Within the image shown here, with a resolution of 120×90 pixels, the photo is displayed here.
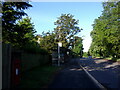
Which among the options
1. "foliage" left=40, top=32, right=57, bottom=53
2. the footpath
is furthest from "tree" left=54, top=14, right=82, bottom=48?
the footpath

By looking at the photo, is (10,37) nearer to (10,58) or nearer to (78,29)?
(10,58)

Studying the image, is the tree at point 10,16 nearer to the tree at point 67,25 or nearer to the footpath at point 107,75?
the footpath at point 107,75

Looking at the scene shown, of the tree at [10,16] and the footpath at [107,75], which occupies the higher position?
the tree at [10,16]

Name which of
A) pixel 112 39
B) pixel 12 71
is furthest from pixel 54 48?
pixel 12 71

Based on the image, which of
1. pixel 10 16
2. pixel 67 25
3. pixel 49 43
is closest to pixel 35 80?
pixel 10 16

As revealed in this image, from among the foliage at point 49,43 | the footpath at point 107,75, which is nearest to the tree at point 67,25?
the foliage at point 49,43

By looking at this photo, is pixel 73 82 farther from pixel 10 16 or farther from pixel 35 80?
pixel 10 16

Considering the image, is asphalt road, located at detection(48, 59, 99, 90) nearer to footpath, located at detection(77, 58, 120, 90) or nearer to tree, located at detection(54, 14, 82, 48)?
footpath, located at detection(77, 58, 120, 90)

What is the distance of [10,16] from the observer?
13.8m

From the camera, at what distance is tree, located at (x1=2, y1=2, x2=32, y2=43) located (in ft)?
44.6

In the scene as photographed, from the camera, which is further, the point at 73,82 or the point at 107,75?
the point at 107,75

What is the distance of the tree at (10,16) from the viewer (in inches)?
535

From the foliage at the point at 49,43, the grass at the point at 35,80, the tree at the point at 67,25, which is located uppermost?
the tree at the point at 67,25

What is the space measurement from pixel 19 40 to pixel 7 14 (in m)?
2.19
